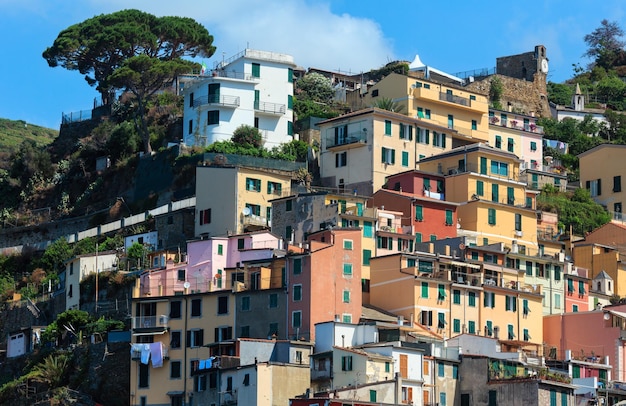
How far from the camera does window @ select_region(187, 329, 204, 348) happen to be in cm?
7012

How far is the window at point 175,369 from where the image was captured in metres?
69.7

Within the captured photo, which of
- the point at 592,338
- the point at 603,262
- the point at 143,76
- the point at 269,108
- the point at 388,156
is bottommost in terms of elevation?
the point at 592,338

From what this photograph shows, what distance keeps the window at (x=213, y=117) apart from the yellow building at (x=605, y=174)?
23.6 m

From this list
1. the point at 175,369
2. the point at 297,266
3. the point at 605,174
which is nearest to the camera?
the point at 297,266

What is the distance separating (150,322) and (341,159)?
785 inches

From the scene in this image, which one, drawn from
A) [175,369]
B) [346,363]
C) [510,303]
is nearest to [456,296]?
[510,303]

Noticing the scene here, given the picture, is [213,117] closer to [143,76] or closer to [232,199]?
[143,76]

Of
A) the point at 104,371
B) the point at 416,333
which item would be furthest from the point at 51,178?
the point at 416,333

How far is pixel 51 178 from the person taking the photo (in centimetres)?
10025

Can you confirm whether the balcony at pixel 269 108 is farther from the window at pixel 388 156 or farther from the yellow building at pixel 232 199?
the yellow building at pixel 232 199

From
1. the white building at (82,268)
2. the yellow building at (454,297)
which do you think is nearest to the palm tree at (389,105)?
the yellow building at (454,297)

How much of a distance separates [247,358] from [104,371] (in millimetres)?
10086

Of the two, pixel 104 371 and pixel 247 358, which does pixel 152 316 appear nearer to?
pixel 104 371

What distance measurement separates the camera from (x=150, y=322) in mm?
71438
